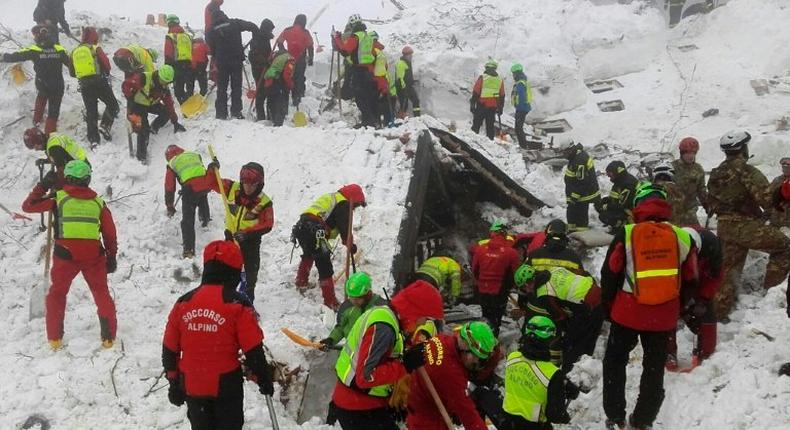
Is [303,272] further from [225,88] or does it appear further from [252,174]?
[225,88]

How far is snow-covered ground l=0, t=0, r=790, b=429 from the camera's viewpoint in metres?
5.18

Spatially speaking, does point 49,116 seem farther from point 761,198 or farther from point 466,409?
point 761,198

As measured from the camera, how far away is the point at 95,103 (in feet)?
31.8

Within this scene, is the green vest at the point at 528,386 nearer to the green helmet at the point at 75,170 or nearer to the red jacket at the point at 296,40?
the green helmet at the point at 75,170

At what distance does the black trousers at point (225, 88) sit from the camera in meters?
10.5

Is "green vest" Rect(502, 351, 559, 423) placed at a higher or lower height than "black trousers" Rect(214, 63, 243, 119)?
lower

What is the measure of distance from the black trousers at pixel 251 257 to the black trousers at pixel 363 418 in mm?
2925

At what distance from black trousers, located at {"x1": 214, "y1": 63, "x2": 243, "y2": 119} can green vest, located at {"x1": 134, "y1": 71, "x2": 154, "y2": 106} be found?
4.30 ft

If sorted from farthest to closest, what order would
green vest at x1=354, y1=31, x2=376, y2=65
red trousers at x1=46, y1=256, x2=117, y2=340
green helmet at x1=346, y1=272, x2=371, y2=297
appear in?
green vest at x1=354, y1=31, x2=376, y2=65 < red trousers at x1=46, y1=256, x2=117, y2=340 < green helmet at x1=346, y1=272, x2=371, y2=297

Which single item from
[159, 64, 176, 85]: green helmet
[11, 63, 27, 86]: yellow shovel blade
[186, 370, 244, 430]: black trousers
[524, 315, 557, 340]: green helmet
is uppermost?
[159, 64, 176, 85]: green helmet

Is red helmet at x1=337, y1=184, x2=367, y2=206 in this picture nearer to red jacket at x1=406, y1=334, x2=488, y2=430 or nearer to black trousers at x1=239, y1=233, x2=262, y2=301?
black trousers at x1=239, y1=233, x2=262, y2=301

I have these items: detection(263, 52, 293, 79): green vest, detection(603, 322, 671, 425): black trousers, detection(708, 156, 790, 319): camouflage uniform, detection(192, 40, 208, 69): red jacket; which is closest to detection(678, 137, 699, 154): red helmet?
detection(708, 156, 790, 319): camouflage uniform

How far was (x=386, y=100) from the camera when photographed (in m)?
11.8

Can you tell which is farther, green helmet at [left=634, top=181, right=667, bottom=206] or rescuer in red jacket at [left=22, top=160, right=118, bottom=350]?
rescuer in red jacket at [left=22, top=160, right=118, bottom=350]
